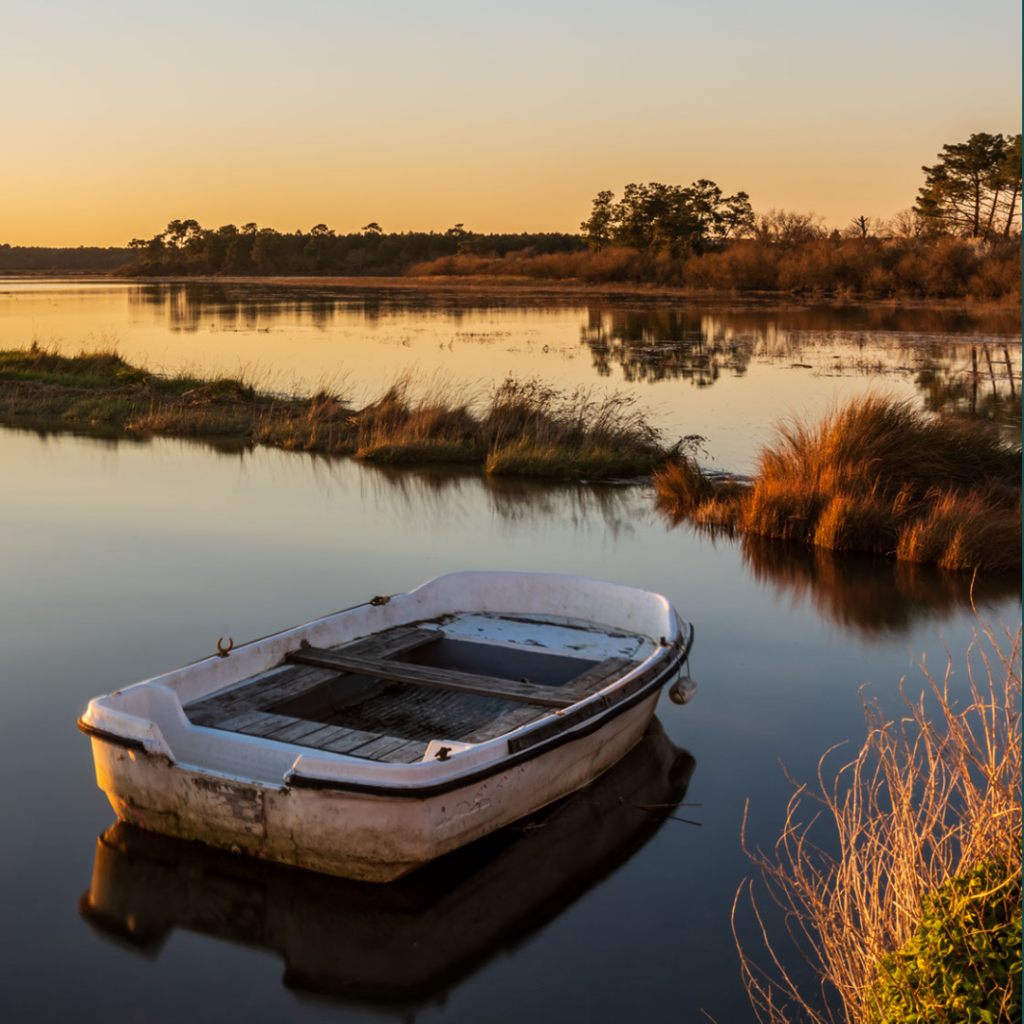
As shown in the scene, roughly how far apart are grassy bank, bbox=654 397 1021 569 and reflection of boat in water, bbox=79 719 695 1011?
21.9 ft

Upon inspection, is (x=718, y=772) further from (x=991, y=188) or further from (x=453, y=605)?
(x=991, y=188)

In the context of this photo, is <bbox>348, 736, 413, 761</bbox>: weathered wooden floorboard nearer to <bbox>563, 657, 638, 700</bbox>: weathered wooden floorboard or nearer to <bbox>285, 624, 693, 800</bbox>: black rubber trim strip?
<bbox>285, 624, 693, 800</bbox>: black rubber trim strip

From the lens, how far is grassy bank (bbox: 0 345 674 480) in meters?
16.3

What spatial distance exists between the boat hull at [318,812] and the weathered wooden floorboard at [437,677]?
0.58 metres

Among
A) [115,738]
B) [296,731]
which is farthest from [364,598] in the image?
[115,738]

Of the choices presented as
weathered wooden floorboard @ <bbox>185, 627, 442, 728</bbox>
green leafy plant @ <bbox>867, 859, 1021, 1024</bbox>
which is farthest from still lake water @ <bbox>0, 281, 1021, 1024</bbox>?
green leafy plant @ <bbox>867, 859, 1021, 1024</bbox>

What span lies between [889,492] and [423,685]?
737cm

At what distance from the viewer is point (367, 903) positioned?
490 centimetres

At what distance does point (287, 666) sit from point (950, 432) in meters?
8.97

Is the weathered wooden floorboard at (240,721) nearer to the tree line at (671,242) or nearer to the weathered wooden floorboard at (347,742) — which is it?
the weathered wooden floorboard at (347,742)

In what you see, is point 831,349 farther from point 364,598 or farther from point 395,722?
point 395,722

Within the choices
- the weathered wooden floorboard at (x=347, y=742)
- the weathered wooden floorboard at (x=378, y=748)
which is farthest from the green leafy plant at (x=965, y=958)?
the weathered wooden floorboard at (x=347, y=742)

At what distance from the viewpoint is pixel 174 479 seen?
52.4 ft

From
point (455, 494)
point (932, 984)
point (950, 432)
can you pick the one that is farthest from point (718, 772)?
point (455, 494)
